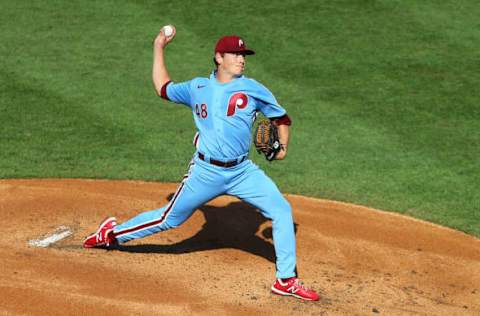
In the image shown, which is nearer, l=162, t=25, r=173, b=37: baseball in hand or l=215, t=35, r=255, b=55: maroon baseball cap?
l=215, t=35, r=255, b=55: maroon baseball cap

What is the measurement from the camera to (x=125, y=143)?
10.6m

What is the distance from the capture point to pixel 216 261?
7703mm

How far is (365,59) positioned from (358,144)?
2705 millimetres

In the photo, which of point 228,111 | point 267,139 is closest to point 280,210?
point 267,139

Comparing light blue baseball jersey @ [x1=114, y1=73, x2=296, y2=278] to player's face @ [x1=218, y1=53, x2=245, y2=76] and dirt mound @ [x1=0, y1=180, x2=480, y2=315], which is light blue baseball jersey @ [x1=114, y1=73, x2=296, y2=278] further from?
dirt mound @ [x1=0, y1=180, x2=480, y2=315]

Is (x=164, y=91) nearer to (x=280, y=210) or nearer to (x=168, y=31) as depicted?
(x=168, y=31)

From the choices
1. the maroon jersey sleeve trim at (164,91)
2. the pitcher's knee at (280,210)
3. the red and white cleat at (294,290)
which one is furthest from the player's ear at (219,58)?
the red and white cleat at (294,290)

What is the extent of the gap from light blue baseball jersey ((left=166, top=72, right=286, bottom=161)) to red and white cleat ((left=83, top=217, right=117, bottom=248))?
111 cm

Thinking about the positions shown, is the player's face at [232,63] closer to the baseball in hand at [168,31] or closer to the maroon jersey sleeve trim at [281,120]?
the maroon jersey sleeve trim at [281,120]

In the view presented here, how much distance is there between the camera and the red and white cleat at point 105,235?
7603mm

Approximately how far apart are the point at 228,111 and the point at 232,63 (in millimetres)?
373

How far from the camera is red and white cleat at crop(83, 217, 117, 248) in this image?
7603 millimetres

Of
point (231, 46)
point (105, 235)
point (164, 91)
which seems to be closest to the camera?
point (231, 46)

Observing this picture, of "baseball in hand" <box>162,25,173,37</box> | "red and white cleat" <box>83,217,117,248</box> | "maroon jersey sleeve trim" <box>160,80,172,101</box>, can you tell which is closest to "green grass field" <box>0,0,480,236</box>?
"red and white cleat" <box>83,217,117,248</box>
